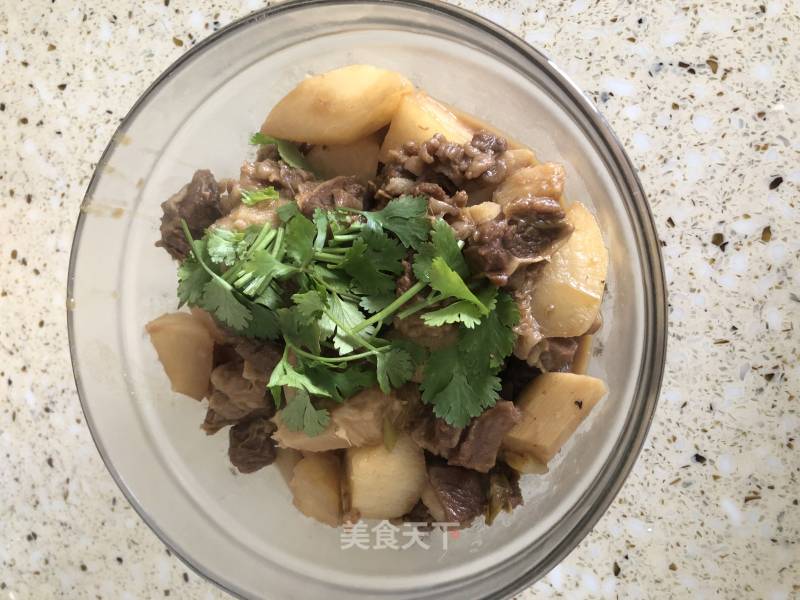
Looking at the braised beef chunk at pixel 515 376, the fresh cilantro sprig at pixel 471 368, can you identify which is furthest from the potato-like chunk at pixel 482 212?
the braised beef chunk at pixel 515 376

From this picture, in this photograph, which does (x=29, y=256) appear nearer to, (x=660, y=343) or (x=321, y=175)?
(x=321, y=175)

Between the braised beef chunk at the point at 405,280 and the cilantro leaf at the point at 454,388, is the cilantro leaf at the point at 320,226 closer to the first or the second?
the braised beef chunk at the point at 405,280

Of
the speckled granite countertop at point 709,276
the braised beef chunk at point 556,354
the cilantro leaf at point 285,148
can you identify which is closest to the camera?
the braised beef chunk at point 556,354

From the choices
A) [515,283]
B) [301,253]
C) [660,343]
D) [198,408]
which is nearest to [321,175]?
[301,253]

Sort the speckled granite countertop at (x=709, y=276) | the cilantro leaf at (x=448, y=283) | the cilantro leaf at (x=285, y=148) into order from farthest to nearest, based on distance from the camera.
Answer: the speckled granite countertop at (x=709, y=276)
the cilantro leaf at (x=285, y=148)
the cilantro leaf at (x=448, y=283)

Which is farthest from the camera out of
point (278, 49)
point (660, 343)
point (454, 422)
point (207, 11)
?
point (207, 11)

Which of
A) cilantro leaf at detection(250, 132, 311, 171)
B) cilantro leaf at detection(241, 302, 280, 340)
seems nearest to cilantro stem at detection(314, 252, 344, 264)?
cilantro leaf at detection(241, 302, 280, 340)
